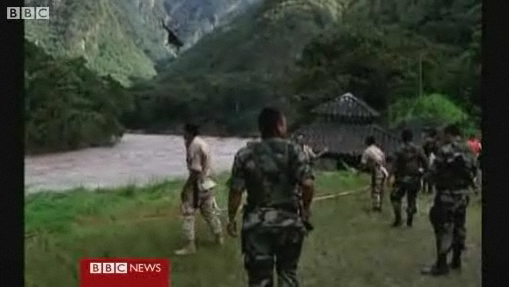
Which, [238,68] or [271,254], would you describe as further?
[238,68]

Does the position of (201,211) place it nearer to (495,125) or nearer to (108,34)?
(108,34)

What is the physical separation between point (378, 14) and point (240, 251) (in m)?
1.01

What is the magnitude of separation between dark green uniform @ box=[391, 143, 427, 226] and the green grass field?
0.25ft

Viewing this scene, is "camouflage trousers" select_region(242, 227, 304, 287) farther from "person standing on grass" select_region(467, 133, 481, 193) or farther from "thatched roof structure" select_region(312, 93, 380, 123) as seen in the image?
"person standing on grass" select_region(467, 133, 481, 193)

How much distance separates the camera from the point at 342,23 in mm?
4004

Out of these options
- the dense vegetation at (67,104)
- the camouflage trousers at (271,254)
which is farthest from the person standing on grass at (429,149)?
the dense vegetation at (67,104)

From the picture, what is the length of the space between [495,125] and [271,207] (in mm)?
839

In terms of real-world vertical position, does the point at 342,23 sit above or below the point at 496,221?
above

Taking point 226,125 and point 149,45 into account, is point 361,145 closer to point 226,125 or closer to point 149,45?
point 226,125

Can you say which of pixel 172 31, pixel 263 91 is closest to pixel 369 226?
pixel 263 91

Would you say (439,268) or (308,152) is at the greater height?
(308,152)

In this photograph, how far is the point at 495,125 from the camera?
12.5ft

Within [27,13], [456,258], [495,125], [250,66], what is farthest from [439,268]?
[27,13]

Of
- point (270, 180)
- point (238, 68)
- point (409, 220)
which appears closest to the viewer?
point (270, 180)
